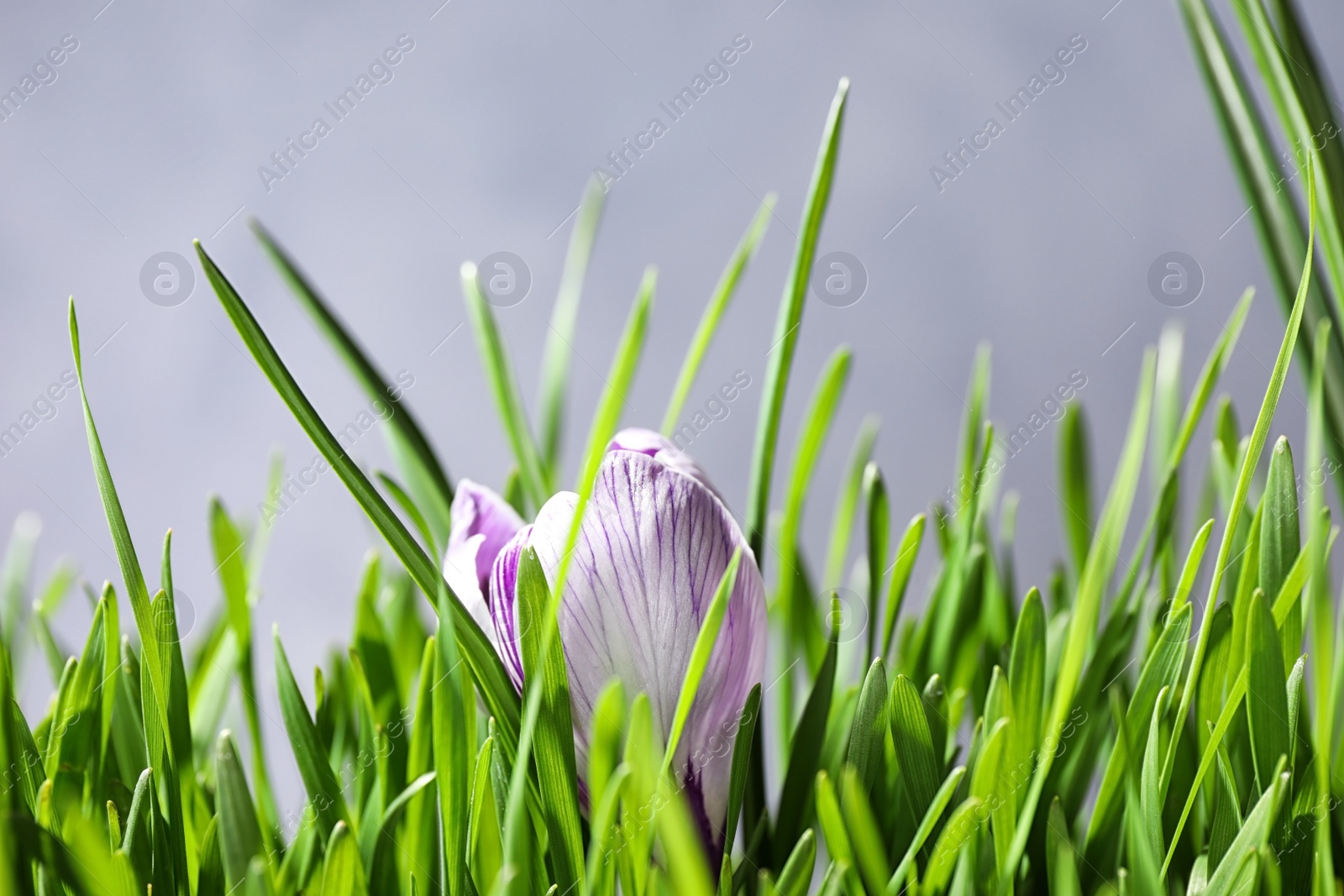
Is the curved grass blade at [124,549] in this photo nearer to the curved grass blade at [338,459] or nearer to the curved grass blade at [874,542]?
the curved grass blade at [338,459]

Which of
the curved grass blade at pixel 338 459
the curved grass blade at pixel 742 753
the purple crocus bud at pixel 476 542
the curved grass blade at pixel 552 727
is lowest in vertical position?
the curved grass blade at pixel 742 753

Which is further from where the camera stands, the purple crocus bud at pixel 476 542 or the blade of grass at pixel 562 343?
the blade of grass at pixel 562 343

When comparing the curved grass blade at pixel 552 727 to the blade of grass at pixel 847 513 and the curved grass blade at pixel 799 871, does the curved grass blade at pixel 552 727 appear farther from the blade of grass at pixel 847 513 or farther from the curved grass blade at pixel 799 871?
the blade of grass at pixel 847 513

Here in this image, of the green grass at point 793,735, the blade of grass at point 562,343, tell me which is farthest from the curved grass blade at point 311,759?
the blade of grass at point 562,343

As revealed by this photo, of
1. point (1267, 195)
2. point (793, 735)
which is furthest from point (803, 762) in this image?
point (1267, 195)

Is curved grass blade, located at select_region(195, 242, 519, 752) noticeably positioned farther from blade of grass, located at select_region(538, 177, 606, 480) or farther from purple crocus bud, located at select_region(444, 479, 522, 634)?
blade of grass, located at select_region(538, 177, 606, 480)

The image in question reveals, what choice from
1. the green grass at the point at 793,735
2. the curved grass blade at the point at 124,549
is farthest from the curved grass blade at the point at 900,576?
the curved grass blade at the point at 124,549

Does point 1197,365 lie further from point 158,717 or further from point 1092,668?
point 158,717

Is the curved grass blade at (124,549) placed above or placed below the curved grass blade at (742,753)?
above
